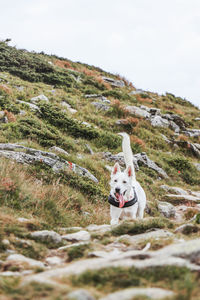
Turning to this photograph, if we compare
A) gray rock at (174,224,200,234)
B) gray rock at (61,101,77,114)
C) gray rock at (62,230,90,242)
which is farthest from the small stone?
gray rock at (61,101,77,114)

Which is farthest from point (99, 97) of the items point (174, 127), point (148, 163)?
point (148, 163)

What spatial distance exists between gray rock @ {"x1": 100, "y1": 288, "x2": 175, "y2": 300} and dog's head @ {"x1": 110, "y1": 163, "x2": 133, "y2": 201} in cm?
399

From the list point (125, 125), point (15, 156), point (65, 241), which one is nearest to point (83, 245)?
point (65, 241)

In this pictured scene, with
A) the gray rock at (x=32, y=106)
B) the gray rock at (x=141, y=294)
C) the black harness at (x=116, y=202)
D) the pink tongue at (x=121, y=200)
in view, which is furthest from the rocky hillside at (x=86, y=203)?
the pink tongue at (x=121, y=200)

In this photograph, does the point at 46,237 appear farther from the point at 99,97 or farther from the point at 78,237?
the point at 99,97

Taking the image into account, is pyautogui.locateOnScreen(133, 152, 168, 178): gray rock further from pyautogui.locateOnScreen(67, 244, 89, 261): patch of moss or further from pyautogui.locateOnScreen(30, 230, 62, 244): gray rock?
pyautogui.locateOnScreen(67, 244, 89, 261): patch of moss

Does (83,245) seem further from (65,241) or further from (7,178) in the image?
(7,178)

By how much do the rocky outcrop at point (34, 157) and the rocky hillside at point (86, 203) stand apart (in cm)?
3

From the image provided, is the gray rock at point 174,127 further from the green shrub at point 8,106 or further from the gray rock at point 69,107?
the green shrub at point 8,106

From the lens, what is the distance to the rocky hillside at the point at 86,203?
2.44 metres

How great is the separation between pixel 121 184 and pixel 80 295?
4303 mm

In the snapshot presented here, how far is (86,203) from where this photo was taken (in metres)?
7.20

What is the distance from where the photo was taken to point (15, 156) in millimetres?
7387

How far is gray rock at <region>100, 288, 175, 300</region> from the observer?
6.65ft
